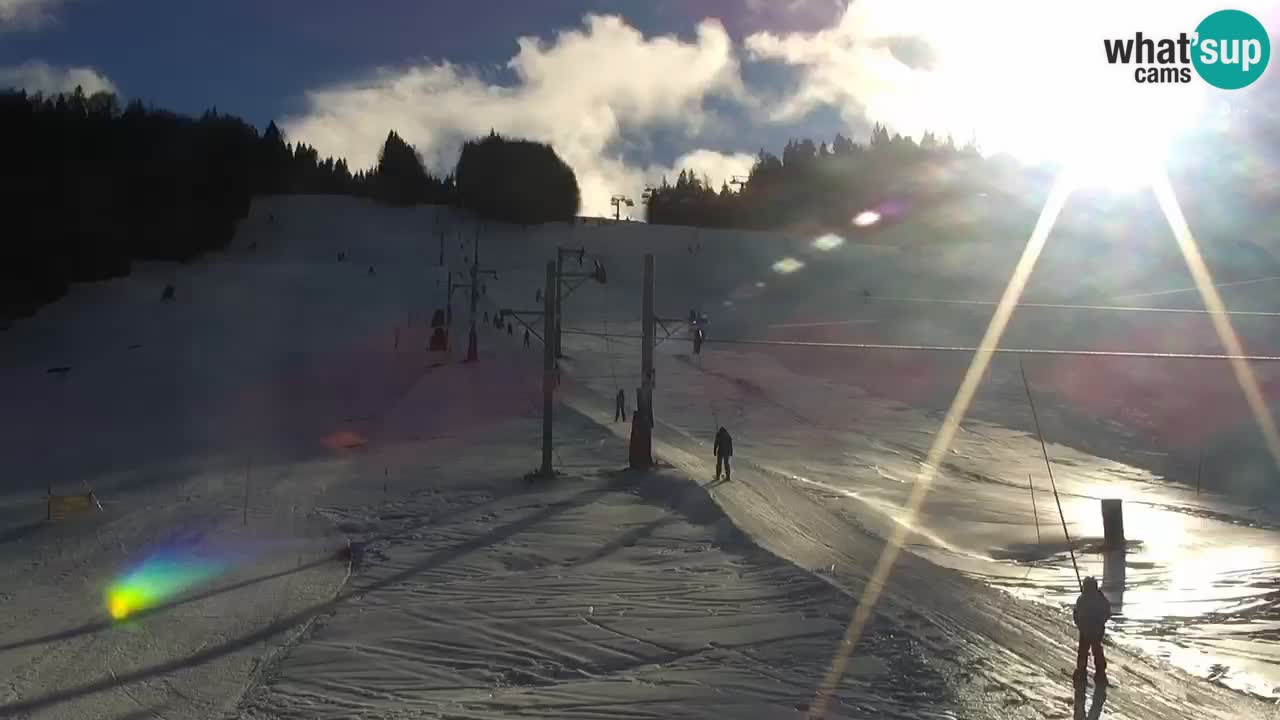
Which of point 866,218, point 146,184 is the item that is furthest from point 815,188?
point 146,184

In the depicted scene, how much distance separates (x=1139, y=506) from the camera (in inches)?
1085

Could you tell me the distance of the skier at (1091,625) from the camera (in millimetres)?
10367

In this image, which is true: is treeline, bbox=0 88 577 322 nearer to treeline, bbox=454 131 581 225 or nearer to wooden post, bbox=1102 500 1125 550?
treeline, bbox=454 131 581 225

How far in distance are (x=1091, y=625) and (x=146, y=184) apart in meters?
81.8

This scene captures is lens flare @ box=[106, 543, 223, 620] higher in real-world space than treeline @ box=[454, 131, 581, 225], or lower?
lower

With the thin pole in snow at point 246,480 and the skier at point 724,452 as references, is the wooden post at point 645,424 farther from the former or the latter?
the thin pole in snow at point 246,480

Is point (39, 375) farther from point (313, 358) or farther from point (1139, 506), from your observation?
point (1139, 506)

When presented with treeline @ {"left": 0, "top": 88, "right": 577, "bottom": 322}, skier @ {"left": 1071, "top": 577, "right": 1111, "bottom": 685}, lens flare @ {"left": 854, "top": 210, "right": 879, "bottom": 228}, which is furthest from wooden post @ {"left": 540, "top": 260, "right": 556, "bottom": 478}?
lens flare @ {"left": 854, "top": 210, "right": 879, "bottom": 228}

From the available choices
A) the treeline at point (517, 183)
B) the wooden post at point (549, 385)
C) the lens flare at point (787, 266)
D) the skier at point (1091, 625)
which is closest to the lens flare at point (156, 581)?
the wooden post at point (549, 385)

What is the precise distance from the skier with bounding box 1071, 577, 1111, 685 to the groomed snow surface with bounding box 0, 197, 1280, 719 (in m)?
0.30

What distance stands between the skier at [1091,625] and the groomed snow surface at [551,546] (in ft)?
0.99

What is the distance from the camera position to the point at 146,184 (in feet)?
259

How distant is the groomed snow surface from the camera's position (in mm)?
10414

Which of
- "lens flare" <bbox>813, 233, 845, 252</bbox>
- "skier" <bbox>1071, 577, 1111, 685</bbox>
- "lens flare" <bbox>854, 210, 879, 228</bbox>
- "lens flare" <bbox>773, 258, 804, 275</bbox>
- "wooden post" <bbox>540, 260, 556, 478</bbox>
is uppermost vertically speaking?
"lens flare" <bbox>854, 210, 879, 228</bbox>
